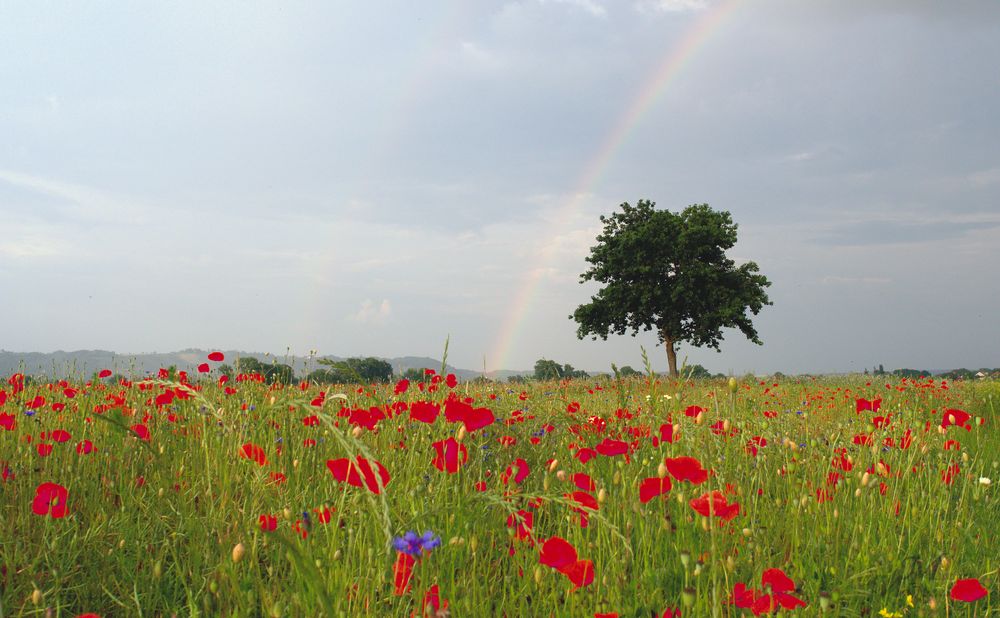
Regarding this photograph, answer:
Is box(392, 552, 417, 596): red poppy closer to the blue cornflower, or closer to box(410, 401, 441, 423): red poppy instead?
the blue cornflower

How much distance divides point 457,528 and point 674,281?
29.7 meters

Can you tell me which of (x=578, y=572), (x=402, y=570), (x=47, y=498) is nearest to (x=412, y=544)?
(x=402, y=570)

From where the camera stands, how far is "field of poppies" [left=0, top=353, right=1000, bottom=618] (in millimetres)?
1968

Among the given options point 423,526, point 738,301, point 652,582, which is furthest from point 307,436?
point 738,301

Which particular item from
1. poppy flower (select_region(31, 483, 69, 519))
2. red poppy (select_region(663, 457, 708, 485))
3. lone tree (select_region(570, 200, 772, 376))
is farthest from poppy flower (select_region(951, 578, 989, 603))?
lone tree (select_region(570, 200, 772, 376))

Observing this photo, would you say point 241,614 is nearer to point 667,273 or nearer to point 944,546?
point 944,546

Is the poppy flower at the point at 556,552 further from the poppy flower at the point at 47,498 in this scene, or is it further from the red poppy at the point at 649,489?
the poppy flower at the point at 47,498

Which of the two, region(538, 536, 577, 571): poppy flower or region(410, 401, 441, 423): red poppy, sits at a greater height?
region(410, 401, 441, 423): red poppy

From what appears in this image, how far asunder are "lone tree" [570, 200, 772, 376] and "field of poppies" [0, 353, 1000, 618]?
88.1 ft

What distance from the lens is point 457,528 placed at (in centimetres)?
238

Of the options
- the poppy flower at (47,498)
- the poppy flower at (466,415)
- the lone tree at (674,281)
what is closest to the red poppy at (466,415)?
the poppy flower at (466,415)

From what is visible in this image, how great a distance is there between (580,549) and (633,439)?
66.2 inches

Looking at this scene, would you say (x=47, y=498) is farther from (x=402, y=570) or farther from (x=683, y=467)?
(x=683, y=467)

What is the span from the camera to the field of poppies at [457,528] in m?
1.97
